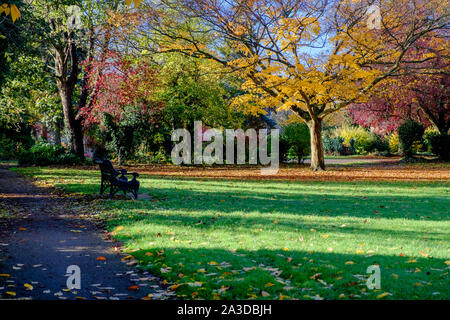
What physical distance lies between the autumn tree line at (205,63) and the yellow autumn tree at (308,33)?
56 mm

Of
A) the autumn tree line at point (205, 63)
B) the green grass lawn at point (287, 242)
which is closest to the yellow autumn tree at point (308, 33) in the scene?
the autumn tree line at point (205, 63)

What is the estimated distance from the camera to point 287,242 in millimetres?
5945

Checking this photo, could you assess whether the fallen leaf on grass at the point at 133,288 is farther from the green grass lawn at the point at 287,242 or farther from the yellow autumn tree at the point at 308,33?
the yellow autumn tree at the point at 308,33

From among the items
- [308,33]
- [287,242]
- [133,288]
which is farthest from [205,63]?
[133,288]

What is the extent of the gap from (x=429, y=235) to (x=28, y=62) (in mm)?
18203

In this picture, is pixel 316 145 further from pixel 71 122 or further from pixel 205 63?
pixel 71 122

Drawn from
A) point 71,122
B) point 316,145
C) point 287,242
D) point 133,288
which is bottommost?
point 133,288

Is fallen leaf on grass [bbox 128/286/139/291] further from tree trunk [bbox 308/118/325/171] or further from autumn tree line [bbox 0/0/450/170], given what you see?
tree trunk [bbox 308/118/325/171]

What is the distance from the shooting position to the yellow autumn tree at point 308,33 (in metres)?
14.7

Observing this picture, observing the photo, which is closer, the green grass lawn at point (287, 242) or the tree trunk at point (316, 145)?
the green grass lawn at point (287, 242)

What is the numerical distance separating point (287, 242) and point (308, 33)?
12107 millimetres
